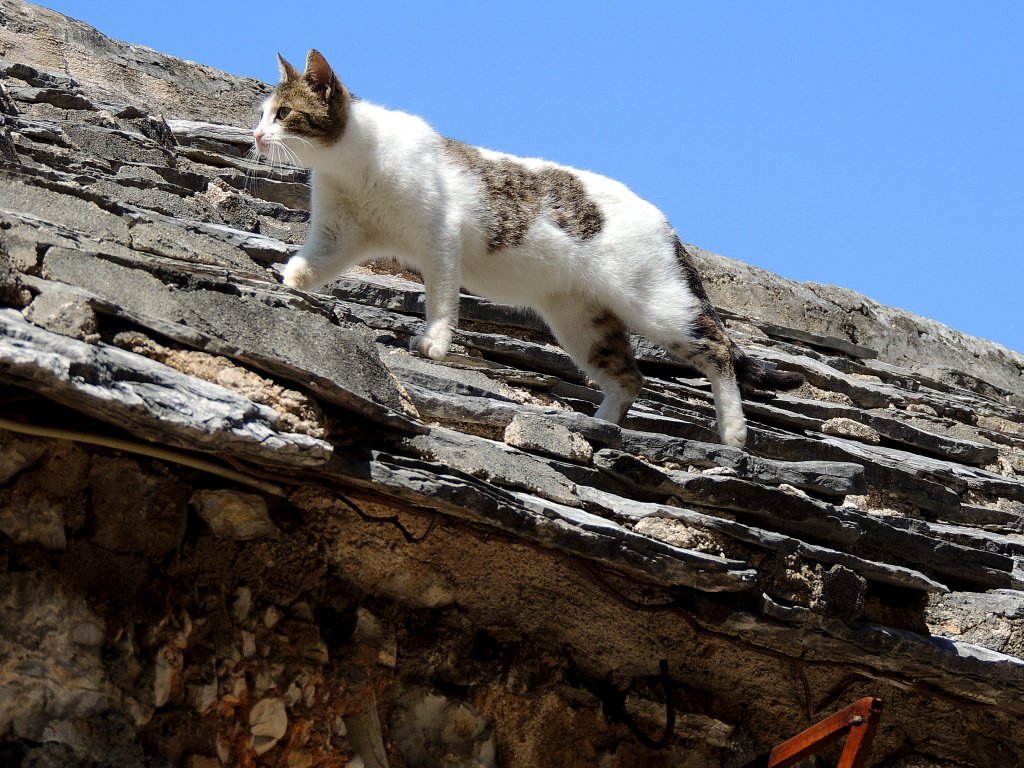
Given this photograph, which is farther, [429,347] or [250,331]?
[429,347]

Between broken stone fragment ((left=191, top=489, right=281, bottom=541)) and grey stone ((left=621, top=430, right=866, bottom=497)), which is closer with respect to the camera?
broken stone fragment ((left=191, top=489, right=281, bottom=541))

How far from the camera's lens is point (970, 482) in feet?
19.1

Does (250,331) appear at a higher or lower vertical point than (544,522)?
higher

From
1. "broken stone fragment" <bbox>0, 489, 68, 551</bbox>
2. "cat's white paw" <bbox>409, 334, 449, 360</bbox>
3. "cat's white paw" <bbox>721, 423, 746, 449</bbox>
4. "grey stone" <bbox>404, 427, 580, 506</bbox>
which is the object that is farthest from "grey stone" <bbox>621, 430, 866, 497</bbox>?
"broken stone fragment" <bbox>0, 489, 68, 551</bbox>

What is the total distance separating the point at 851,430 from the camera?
241 inches

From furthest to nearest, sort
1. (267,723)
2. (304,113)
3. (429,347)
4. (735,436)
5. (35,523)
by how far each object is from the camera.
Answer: (304,113), (735,436), (429,347), (267,723), (35,523)

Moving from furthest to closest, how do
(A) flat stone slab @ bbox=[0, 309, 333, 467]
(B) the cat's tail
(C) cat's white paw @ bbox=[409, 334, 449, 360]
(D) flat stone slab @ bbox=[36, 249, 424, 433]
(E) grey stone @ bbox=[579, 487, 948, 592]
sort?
(B) the cat's tail
(C) cat's white paw @ bbox=[409, 334, 449, 360]
(E) grey stone @ bbox=[579, 487, 948, 592]
(D) flat stone slab @ bbox=[36, 249, 424, 433]
(A) flat stone slab @ bbox=[0, 309, 333, 467]

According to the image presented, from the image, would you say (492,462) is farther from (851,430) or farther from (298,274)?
(851,430)

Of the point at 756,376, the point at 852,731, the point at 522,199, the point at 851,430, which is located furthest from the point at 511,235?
the point at 852,731

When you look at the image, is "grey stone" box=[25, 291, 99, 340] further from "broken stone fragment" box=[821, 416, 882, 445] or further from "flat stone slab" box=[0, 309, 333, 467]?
"broken stone fragment" box=[821, 416, 882, 445]

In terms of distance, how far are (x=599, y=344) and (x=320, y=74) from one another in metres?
1.77

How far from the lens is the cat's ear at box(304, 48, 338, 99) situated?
18.2ft

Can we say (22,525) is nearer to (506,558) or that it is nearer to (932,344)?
(506,558)

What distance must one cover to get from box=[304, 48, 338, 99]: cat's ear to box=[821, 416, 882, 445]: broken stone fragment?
9.53 feet
